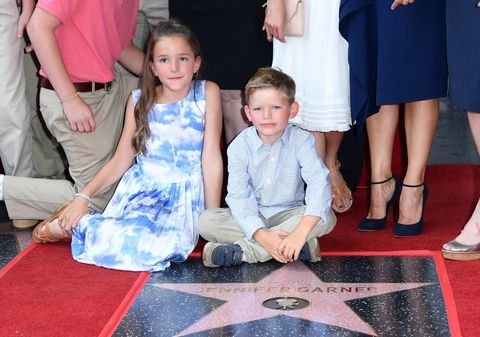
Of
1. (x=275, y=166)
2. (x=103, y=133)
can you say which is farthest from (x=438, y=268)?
(x=103, y=133)

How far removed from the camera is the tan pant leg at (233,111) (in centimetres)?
371

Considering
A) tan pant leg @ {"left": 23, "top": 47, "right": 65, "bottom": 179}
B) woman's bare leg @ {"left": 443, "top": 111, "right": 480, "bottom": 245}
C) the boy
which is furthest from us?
tan pant leg @ {"left": 23, "top": 47, "right": 65, "bottom": 179}

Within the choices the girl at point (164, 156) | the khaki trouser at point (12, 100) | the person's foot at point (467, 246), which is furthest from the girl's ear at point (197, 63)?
the person's foot at point (467, 246)

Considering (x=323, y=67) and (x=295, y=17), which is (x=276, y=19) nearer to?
(x=295, y=17)

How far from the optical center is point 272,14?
129 inches

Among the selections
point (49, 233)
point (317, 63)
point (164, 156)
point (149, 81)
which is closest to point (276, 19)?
point (317, 63)

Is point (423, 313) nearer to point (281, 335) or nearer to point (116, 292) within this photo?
point (281, 335)

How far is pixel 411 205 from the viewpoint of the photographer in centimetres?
335

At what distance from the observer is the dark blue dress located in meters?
3.18

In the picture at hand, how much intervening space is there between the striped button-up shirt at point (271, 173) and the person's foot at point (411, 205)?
0.35m

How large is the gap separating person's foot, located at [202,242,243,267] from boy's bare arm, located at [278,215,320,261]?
158 millimetres

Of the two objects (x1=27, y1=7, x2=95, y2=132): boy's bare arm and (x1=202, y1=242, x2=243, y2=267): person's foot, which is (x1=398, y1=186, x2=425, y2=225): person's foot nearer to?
(x1=202, y1=242, x2=243, y2=267): person's foot

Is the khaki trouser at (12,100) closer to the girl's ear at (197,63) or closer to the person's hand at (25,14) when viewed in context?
the person's hand at (25,14)

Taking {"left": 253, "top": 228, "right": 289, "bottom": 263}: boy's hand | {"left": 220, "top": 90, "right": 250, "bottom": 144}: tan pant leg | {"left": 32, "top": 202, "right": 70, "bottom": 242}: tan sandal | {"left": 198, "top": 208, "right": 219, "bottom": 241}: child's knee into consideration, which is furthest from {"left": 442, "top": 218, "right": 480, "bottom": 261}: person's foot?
{"left": 32, "top": 202, "right": 70, "bottom": 242}: tan sandal
